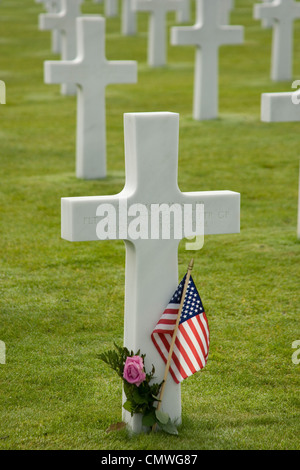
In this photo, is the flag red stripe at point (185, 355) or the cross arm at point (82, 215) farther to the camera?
the flag red stripe at point (185, 355)

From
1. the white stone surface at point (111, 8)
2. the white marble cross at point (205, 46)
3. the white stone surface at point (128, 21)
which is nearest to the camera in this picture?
the white marble cross at point (205, 46)

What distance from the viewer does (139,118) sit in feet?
13.6

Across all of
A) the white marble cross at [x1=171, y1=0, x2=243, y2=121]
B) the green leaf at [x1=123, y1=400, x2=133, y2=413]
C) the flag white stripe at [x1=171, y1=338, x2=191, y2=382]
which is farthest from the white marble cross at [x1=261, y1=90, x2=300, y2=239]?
the white marble cross at [x1=171, y1=0, x2=243, y2=121]

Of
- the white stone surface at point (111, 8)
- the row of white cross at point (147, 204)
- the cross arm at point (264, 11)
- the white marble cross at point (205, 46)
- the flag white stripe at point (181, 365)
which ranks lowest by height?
the flag white stripe at point (181, 365)

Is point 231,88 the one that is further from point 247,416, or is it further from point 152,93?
point 247,416

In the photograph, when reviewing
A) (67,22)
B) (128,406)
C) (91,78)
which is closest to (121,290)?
(128,406)

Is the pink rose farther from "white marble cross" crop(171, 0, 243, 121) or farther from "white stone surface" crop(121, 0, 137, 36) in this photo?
"white stone surface" crop(121, 0, 137, 36)

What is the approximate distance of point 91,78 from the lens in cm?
981

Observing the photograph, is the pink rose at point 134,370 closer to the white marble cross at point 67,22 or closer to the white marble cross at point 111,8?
the white marble cross at point 67,22

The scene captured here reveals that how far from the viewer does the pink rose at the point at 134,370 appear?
4238 mm

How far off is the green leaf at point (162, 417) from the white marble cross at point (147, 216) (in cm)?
9

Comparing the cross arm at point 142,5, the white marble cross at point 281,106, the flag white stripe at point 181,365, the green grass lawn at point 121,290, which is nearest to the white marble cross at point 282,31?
the green grass lawn at point 121,290

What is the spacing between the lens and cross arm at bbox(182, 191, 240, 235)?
4434mm

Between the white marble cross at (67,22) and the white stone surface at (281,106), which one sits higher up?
the white marble cross at (67,22)
